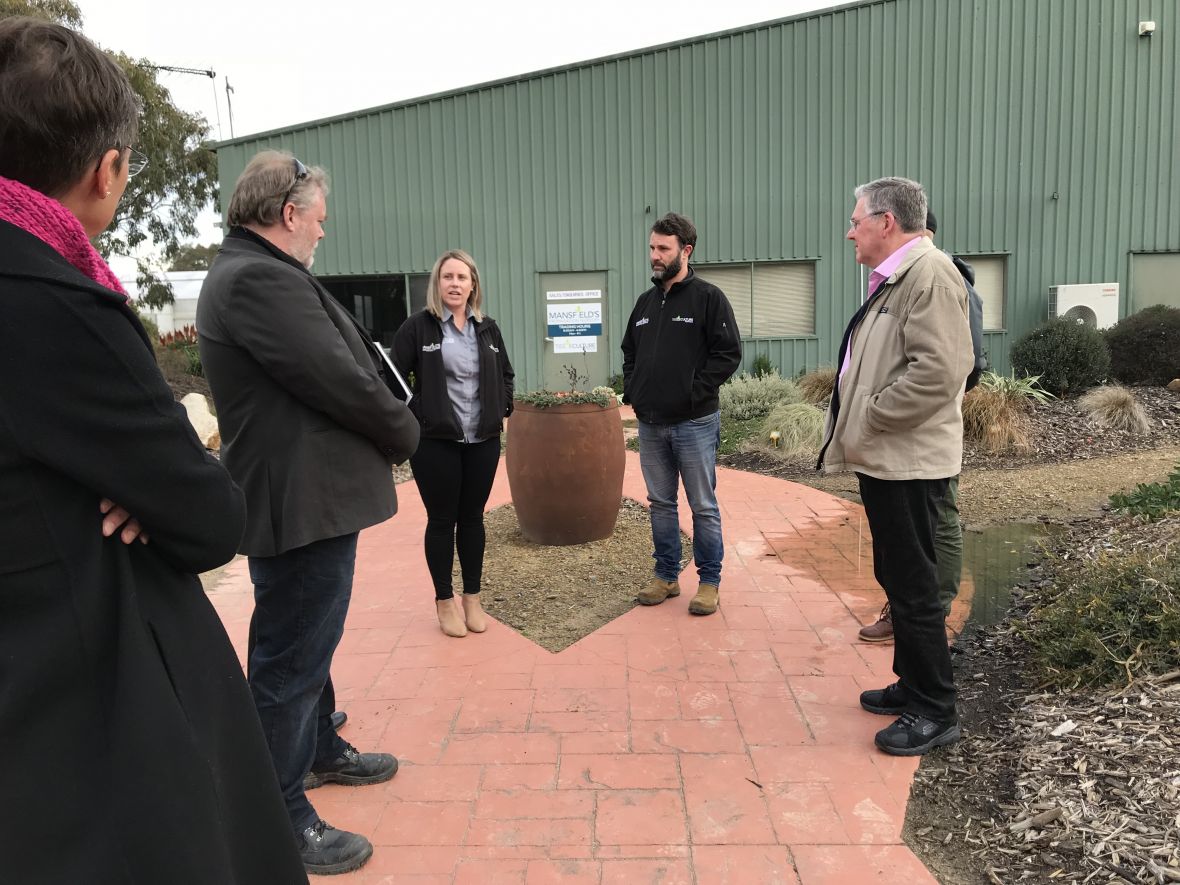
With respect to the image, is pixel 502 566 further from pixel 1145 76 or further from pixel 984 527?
pixel 1145 76

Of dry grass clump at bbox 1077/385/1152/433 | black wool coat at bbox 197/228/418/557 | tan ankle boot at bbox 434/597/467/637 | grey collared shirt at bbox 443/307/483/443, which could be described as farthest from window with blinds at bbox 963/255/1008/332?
black wool coat at bbox 197/228/418/557

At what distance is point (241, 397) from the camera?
2164 mm

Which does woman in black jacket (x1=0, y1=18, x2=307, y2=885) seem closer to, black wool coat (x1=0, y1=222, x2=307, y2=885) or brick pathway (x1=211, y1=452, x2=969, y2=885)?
black wool coat (x1=0, y1=222, x2=307, y2=885)

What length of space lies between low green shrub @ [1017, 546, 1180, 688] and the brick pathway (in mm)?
706

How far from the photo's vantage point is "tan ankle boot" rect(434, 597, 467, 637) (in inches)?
160

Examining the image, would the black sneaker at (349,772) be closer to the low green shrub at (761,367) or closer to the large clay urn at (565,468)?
the large clay urn at (565,468)

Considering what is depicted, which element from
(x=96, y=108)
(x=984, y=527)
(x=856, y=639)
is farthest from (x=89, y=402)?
(x=984, y=527)

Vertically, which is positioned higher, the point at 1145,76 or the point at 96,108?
the point at 1145,76

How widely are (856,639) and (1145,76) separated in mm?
14887

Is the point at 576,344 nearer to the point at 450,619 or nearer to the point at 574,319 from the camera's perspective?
the point at 574,319

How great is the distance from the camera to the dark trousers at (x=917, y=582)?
2902 millimetres

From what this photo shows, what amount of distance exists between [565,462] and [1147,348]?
33.9 feet

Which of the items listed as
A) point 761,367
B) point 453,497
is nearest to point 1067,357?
point 761,367

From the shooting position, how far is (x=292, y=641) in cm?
225
